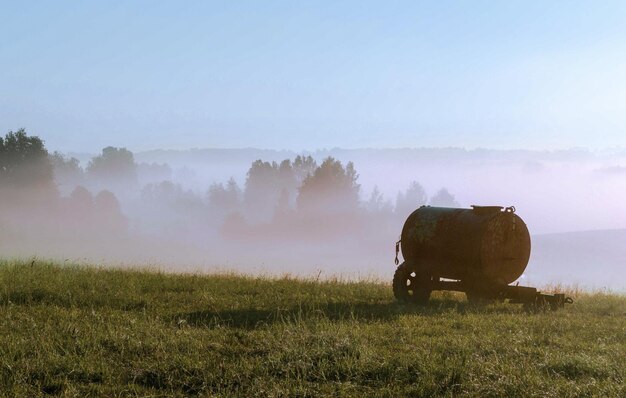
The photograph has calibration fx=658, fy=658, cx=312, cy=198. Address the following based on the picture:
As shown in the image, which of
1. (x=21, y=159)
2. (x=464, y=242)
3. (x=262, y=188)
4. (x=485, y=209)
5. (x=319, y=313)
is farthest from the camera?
(x=262, y=188)

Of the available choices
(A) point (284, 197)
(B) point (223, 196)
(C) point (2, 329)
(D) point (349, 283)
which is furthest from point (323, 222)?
(C) point (2, 329)

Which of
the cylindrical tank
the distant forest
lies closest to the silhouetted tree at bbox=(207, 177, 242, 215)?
the distant forest

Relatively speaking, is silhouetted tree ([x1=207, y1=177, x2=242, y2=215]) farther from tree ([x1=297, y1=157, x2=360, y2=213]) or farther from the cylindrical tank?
the cylindrical tank

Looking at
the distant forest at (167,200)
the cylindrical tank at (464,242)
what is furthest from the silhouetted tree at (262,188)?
the cylindrical tank at (464,242)

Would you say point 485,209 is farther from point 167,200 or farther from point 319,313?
point 167,200

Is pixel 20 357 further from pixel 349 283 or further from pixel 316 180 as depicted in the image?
pixel 316 180

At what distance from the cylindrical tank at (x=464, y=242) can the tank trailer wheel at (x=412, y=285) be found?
241 millimetres

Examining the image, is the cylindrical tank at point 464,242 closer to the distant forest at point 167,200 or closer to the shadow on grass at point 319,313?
the shadow on grass at point 319,313

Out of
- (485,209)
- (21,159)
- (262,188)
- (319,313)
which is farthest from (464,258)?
(262,188)

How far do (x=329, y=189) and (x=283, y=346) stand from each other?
9597 cm

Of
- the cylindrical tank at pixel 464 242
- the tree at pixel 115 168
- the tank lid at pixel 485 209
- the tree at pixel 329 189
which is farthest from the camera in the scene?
the tree at pixel 115 168

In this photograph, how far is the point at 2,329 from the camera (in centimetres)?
1157

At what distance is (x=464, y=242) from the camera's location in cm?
1719

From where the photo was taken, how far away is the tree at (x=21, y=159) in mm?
71250
